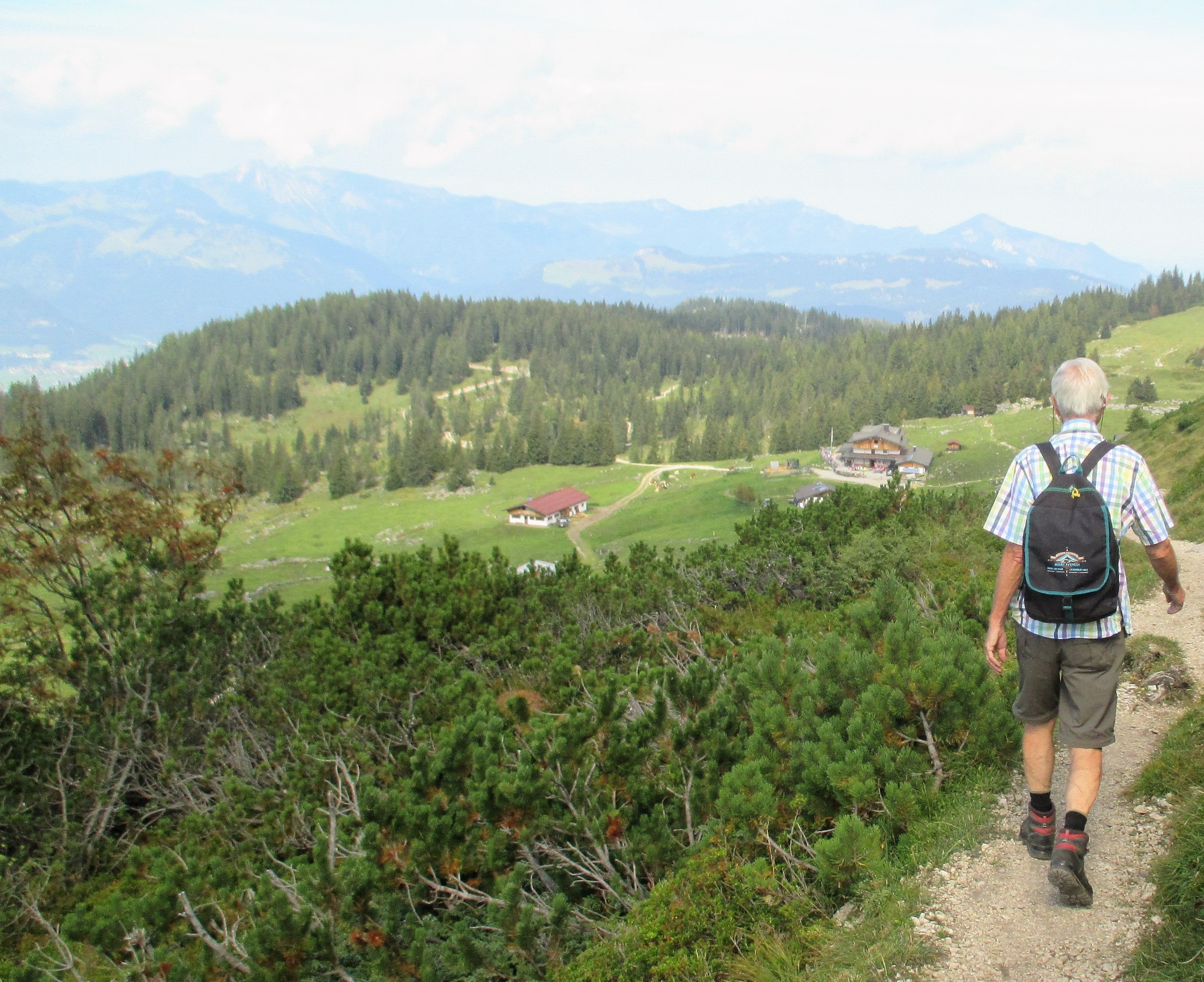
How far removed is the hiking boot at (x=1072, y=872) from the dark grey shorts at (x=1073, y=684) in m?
0.54

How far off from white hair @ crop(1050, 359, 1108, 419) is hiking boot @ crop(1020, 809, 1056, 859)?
8.21 ft

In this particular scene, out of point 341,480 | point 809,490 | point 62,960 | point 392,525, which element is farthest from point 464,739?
point 341,480

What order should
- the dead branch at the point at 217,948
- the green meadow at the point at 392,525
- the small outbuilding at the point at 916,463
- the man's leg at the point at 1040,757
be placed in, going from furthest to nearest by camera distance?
the small outbuilding at the point at 916,463
the green meadow at the point at 392,525
the dead branch at the point at 217,948
the man's leg at the point at 1040,757

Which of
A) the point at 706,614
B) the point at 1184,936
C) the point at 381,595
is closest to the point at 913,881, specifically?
the point at 1184,936

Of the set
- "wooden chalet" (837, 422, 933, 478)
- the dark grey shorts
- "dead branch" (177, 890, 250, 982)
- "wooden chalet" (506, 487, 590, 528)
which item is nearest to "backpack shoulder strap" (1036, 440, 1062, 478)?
the dark grey shorts

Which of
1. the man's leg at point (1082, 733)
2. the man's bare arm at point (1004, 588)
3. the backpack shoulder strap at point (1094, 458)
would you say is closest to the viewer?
the backpack shoulder strap at point (1094, 458)

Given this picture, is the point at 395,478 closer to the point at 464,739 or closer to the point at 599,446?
the point at 599,446

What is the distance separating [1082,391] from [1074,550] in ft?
3.11

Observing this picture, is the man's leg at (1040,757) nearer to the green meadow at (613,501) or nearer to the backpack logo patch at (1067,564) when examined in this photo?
the backpack logo patch at (1067,564)

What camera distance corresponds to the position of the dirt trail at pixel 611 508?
249ft

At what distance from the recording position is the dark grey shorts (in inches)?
175

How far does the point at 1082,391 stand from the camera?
4504 mm

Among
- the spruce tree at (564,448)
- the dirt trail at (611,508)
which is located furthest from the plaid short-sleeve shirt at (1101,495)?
the spruce tree at (564,448)

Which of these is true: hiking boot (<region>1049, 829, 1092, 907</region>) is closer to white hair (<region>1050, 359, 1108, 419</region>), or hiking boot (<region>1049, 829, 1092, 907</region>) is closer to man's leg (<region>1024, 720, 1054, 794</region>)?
man's leg (<region>1024, 720, 1054, 794</region>)
